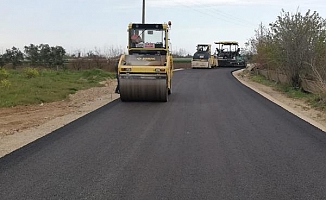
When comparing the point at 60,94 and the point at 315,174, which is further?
the point at 60,94

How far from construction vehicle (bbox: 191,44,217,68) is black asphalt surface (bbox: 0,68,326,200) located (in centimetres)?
3740

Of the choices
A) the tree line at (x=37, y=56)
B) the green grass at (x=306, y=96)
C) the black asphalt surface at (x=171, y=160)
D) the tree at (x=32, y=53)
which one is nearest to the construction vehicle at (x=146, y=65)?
the black asphalt surface at (x=171, y=160)

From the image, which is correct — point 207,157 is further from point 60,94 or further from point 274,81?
point 274,81

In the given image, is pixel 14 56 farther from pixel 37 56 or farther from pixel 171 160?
pixel 171 160

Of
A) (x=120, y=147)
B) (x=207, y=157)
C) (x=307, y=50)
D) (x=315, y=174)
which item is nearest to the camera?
(x=315, y=174)

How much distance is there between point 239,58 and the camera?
56.8 meters

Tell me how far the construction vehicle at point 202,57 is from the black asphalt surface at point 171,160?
123ft

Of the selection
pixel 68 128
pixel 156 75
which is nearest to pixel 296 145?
pixel 68 128

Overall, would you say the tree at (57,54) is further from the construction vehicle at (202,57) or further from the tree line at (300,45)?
the tree line at (300,45)

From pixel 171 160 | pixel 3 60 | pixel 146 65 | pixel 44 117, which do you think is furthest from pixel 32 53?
pixel 171 160

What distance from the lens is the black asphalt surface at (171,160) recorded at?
5.62 m

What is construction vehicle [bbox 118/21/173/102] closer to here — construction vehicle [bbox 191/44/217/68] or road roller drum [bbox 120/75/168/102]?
road roller drum [bbox 120/75/168/102]

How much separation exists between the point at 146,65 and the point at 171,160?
9012 mm

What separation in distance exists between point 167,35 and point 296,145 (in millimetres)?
9695
